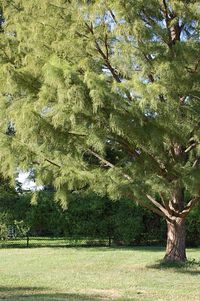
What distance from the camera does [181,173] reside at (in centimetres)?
1020

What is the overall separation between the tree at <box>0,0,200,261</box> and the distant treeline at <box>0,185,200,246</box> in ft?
23.5

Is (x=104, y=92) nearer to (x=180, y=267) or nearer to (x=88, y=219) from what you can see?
(x=180, y=267)

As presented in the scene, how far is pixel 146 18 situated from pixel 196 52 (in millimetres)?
1365

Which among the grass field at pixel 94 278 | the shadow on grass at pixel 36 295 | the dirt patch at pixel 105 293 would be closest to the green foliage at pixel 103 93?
the grass field at pixel 94 278

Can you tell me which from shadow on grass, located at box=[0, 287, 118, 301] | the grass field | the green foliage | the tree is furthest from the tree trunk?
shadow on grass, located at box=[0, 287, 118, 301]

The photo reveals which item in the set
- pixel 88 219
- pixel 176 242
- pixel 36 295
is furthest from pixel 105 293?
pixel 88 219

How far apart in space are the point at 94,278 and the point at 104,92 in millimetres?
3773

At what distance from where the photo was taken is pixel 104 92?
873 cm

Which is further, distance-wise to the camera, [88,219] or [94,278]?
[88,219]

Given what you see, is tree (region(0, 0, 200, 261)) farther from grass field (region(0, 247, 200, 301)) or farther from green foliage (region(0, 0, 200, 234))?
grass field (region(0, 247, 200, 301))

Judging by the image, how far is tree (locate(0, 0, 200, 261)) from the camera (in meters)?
9.02

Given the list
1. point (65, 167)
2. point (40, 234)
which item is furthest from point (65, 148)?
point (40, 234)

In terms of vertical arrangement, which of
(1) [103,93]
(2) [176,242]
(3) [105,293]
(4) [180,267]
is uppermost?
(1) [103,93]

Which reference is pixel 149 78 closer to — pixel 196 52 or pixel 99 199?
pixel 196 52
